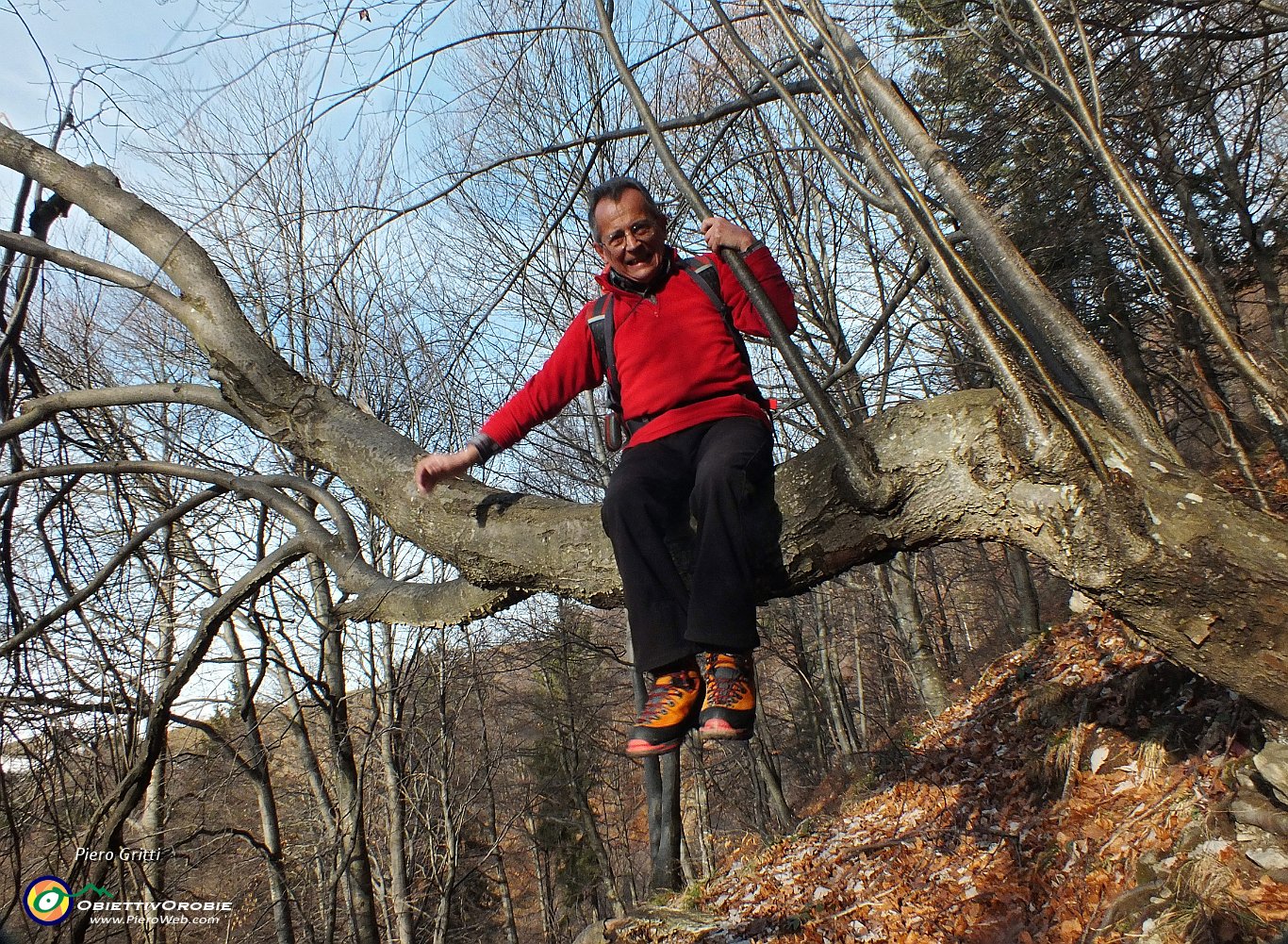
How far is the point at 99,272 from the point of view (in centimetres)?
259

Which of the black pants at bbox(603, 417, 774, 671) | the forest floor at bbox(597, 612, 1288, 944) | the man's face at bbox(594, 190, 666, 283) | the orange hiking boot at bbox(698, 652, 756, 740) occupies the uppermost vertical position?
the man's face at bbox(594, 190, 666, 283)

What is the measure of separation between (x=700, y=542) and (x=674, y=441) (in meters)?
0.41

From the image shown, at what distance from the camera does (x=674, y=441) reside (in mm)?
2119

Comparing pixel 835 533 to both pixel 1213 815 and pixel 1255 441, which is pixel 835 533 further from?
pixel 1255 441

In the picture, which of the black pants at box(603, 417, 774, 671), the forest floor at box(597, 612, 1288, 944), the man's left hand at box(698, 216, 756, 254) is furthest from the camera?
the forest floor at box(597, 612, 1288, 944)

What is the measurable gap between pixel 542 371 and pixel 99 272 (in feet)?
5.48

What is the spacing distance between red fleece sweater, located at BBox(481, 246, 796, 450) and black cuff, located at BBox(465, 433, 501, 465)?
1 cm

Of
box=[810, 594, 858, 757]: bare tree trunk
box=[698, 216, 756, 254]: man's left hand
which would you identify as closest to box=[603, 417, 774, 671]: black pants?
box=[698, 216, 756, 254]: man's left hand

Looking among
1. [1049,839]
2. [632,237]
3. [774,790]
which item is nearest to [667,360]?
[632,237]

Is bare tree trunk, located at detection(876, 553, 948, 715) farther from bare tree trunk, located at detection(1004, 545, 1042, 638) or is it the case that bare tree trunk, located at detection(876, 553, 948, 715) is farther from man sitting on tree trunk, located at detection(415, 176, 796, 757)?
man sitting on tree trunk, located at detection(415, 176, 796, 757)

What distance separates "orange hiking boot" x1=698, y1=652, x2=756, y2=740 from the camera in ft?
5.41

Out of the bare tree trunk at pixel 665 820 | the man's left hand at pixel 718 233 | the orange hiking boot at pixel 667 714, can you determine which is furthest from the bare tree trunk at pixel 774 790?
the man's left hand at pixel 718 233

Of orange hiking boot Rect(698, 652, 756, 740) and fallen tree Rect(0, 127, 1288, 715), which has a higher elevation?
fallen tree Rect(0, 127, 1288, 715)

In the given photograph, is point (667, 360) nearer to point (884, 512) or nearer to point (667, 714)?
point (884, 512)
